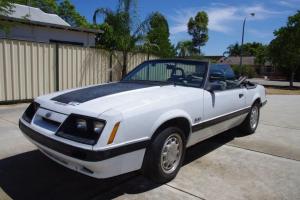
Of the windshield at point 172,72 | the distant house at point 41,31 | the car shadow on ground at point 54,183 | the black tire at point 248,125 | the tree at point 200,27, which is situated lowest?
the car shadow on ground at point 54,183

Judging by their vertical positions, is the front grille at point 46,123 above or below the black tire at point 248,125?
above

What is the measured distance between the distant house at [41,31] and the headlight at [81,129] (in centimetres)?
884

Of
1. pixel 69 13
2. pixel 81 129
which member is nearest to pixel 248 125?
pixel 81 129

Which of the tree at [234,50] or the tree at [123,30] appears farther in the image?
the tree at [234,50]

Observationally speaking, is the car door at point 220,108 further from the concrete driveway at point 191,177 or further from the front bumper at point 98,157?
the front bumper at point 98,157

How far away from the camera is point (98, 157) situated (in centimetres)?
257

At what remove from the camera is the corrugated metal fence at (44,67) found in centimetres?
850

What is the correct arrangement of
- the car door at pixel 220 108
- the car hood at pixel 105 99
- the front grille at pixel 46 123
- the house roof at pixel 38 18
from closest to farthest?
the car hood at pixel 105 99, the front grille at pixel 46 123, the car door at pixel 220 108, the house roof at pixel 38 18

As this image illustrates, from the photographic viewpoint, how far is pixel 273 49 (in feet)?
85.1

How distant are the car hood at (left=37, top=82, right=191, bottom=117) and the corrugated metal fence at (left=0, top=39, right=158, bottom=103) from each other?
5.87m

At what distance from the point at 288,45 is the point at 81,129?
2590cm

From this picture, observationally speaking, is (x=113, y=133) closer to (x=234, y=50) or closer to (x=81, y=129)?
(x=81, y=129)

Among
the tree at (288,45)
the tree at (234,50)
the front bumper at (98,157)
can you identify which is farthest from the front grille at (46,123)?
the tree at (234,50)

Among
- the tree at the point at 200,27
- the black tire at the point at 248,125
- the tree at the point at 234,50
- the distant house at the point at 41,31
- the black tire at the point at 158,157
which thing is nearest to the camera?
the black tire at the point at 158,157
